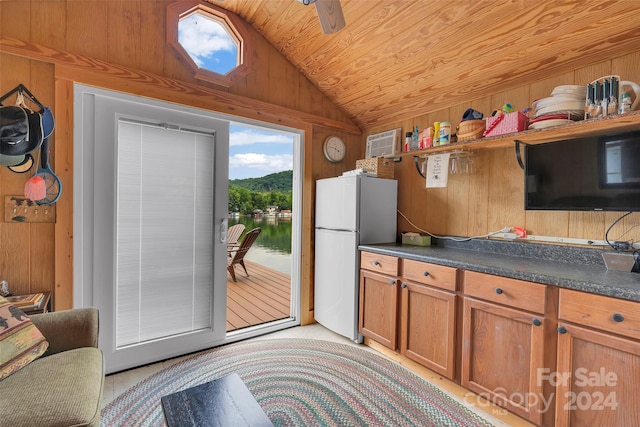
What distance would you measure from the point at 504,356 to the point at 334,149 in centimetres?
238

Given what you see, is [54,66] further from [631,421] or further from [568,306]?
[631,421]

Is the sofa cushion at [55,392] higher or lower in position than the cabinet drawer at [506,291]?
lower

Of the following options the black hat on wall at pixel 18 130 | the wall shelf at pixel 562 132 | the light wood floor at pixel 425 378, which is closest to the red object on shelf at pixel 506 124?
the wall shelf at pixel 562 132

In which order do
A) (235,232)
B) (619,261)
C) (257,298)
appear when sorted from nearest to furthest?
1. (619,261)
2. (257,298)
3. (235,232)

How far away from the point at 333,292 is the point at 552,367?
5.79 ft

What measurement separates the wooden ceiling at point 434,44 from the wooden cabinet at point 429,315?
1.51 metres

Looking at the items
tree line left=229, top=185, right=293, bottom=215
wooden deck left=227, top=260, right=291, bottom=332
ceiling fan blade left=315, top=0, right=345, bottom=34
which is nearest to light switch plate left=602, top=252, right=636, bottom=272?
ceiling fan blade left=315, top=0, right=345, bottom=34

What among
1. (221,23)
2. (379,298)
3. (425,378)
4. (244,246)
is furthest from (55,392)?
(244,246)

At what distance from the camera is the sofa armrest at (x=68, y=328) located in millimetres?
1539

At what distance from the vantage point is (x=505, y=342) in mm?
1694

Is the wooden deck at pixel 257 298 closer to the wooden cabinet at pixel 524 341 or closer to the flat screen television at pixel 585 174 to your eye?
the wooden cabinet at pixel 524 341

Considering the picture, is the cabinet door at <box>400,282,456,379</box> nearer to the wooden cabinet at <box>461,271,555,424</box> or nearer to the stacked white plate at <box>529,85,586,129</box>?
the wooden cabinet at <box>461,271,555,424</box>

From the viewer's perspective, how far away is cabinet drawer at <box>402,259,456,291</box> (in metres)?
1.97

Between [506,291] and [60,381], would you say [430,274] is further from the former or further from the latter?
[60,381]
